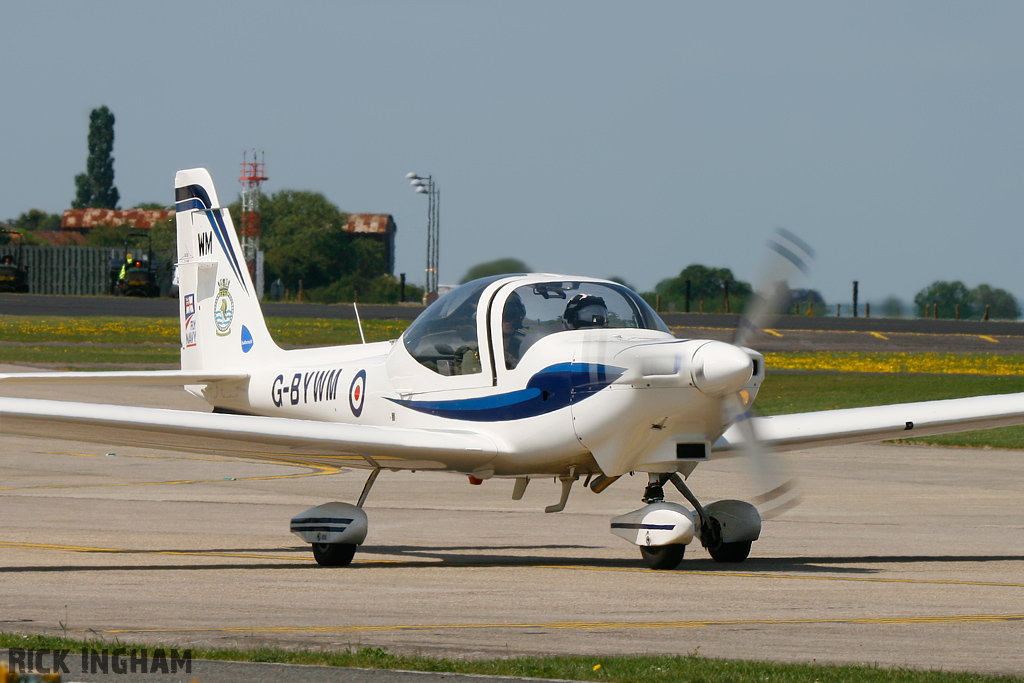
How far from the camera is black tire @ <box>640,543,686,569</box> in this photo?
10.6 meters

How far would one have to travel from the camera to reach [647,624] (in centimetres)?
834

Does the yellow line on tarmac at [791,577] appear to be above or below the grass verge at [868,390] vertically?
below

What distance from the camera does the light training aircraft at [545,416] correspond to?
10336 mm

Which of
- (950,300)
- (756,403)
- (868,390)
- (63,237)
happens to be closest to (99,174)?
(63,237)

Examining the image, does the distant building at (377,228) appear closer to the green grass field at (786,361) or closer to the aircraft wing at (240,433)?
the green grass field at (786,361)

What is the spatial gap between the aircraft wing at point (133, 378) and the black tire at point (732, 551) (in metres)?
5.57

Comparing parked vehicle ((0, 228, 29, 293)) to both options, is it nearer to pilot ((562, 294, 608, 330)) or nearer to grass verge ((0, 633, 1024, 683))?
pilot ((562, 294, 608, 330))

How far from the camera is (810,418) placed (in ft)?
41.5

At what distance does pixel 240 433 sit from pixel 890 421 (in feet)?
19.3

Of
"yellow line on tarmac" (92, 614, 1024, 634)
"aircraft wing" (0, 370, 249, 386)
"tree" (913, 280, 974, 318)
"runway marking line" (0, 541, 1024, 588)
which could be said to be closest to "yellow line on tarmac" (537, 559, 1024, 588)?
"runway marking line" (0, 541, 1024, 588)

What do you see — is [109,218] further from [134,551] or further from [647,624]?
[647,624]

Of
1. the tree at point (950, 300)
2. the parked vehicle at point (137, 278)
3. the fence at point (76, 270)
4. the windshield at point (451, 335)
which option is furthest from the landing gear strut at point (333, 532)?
the fence at point (76, 270)

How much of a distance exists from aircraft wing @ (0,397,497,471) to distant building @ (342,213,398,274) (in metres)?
104

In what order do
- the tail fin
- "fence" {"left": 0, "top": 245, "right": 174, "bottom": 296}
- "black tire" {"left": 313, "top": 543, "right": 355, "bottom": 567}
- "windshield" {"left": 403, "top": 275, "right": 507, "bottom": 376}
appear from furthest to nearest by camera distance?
"fence" {"left": 0, "top": 245, "right": 174, "bottom": 296}
the tail fin
"windshield" {"left": 403, "top": 275, "right": 507, "bottom": 376}
"black tire" {"left": 313, "top": 543, "right": 355, "bottom": 567}
